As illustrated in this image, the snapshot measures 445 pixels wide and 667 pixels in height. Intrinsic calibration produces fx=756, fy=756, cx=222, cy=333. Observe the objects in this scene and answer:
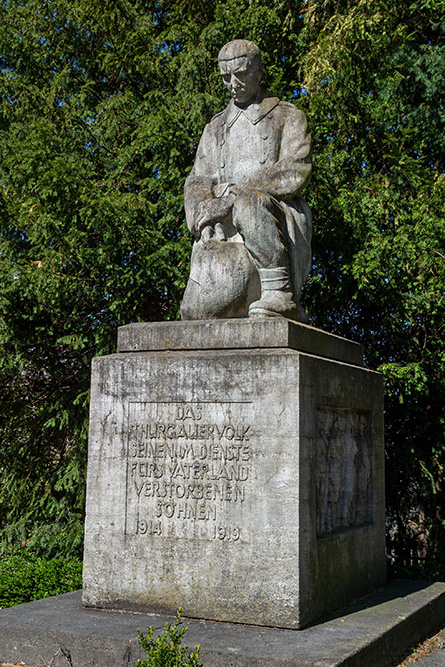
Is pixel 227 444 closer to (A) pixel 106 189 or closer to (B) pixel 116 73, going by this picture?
(A) pixel 106 189

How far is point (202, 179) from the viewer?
217 inches

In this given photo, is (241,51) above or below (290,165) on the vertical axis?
above

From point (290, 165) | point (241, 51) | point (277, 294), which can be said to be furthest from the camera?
point (241, 51)

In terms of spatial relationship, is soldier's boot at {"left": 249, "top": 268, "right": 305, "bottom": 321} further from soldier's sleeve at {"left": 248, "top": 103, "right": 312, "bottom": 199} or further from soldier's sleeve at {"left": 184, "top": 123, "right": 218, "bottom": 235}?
soldier's sleeve at {"left": 184, "top": 123, "right": 218, "bottom": 235}

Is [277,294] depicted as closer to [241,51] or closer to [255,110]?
[255,110]

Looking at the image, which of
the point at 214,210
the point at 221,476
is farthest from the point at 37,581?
the point at 214,210

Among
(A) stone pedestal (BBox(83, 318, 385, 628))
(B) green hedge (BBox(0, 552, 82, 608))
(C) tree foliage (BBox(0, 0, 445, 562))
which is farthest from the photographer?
(C) tree foliage (BBox(0, 0, 445, 562))

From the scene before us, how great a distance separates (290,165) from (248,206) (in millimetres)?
462

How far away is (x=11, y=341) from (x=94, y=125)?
117 inches

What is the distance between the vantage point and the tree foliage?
8.09 metres

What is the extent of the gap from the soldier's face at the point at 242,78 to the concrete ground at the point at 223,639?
3.56m

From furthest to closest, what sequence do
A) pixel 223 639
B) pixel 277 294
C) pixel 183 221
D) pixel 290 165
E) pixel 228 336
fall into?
pixel 183 221
pixel 290 165
pixel 277 294
pixel 228 336
pixel 223 639

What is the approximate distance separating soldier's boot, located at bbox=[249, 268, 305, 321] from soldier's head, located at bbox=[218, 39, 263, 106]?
4.53 feet

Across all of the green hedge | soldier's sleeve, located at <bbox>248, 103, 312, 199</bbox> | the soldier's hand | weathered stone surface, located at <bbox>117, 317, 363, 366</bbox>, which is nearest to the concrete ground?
the green hedge
